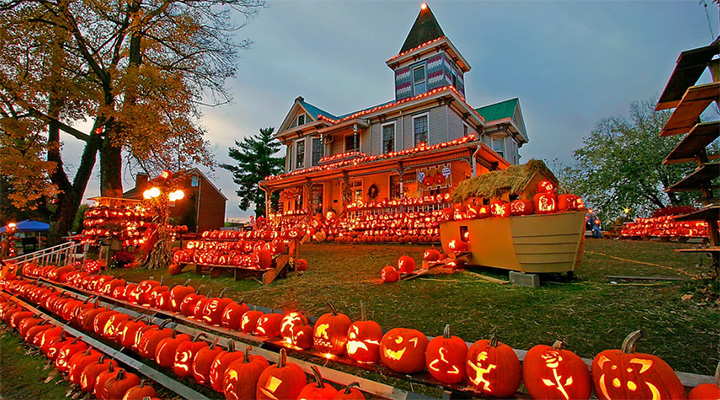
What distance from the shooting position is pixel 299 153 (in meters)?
20.1

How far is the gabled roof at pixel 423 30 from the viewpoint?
16766 mm

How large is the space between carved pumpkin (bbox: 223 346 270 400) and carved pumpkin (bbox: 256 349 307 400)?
0.08 m

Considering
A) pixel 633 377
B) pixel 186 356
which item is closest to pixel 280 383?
pixel 186 356

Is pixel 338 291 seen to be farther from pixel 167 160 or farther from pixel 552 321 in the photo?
pixel 167 160

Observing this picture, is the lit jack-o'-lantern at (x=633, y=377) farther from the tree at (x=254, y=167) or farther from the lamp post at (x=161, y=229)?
the tree at (x=254, y=167)

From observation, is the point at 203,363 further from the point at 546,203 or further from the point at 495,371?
the point at 546,203

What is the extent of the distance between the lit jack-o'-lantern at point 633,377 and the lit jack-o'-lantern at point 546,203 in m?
2.88

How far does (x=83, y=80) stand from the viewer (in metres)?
10.7

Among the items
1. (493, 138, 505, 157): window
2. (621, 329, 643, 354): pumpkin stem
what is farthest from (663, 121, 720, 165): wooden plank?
(493, 138, 505, 157): window

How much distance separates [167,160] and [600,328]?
13100 mm

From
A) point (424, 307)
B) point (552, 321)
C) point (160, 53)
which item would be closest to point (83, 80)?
point (160, 53)

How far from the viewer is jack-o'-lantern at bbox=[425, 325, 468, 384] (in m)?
1.57

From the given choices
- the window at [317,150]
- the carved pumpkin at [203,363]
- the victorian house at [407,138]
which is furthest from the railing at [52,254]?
the window at [317,150]

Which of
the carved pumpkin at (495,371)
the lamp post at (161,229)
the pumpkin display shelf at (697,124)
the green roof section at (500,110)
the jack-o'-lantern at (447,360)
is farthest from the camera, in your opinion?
the green roof section at (500,110)
